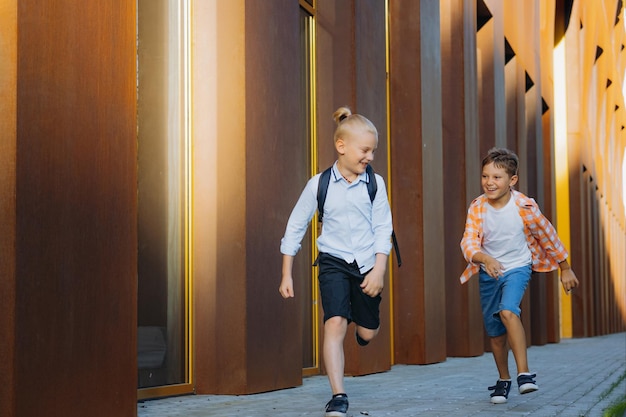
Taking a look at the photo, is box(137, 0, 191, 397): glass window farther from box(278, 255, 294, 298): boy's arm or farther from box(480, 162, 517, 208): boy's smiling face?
box(480, 162, 517, 208): boy's smiling face

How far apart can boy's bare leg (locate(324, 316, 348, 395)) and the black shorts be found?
0.06 meters

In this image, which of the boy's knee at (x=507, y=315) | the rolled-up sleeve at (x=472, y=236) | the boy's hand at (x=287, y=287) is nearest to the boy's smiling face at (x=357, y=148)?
the boy's hand at (x=287, y=287)

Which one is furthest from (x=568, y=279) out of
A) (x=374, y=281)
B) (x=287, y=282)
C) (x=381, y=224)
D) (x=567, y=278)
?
(x=287, y=282)

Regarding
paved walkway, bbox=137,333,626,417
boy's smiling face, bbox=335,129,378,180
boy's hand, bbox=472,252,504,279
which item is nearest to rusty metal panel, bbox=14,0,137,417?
paved walkway, bbox=137,333,626,417

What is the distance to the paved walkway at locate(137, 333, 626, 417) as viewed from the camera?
654 cm

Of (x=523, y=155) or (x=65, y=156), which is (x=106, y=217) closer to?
(x=65, y=156)

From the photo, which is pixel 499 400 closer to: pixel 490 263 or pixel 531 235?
pixel 490 263

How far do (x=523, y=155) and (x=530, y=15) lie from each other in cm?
370

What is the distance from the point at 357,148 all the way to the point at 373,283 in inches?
32.1

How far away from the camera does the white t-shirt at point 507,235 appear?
7531 mm

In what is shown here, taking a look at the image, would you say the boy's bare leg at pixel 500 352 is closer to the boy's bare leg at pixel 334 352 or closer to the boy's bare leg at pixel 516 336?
the boy's bare leg at pixel 516 336

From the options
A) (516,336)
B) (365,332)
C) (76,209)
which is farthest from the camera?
(516,336)

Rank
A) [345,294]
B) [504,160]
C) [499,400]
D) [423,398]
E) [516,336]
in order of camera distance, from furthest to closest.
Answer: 1. [423,398]
2. [504,160]
3. [516,336]
4. [499,400]
5. [345,294]

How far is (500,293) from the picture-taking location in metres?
7.52
